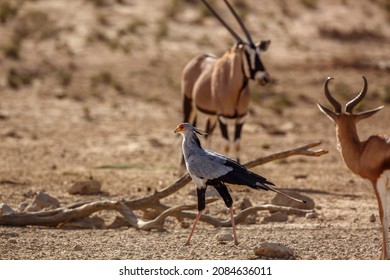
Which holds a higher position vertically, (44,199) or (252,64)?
(252,64)

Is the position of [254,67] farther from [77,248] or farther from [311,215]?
[77,248]

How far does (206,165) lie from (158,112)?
38.5 feet

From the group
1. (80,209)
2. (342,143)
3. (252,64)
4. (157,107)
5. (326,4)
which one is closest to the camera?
(342,143)

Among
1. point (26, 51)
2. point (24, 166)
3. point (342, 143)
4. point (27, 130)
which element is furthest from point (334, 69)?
point (342, 143)

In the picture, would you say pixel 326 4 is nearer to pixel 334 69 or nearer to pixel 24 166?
pixel 334 69

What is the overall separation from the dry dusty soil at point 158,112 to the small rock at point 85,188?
0.57 ft

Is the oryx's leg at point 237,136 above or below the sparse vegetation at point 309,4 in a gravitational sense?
below

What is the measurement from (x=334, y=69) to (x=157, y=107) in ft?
15.8

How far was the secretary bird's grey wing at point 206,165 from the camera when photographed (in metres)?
10.5

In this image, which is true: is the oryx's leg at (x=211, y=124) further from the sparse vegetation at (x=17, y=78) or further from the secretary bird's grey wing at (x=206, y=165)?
the sparse vegetation at (x=17, y=78)

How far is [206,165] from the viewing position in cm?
1053

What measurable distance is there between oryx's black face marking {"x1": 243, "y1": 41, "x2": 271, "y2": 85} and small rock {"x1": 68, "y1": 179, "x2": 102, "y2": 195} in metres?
2.94

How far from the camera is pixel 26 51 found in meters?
25.3

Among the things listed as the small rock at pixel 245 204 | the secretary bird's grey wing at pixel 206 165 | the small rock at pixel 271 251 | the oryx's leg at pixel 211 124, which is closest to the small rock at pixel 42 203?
the small rock at pixel 245 204
